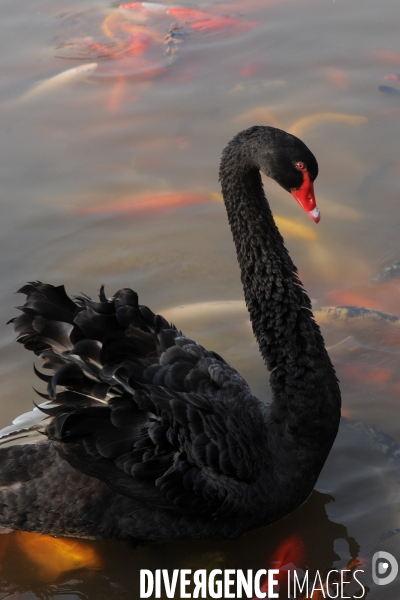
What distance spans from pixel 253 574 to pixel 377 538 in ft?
1.74

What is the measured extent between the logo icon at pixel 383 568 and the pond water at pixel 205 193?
0.03 meters

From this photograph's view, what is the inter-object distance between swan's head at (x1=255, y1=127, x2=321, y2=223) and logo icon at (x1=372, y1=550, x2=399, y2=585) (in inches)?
59.3

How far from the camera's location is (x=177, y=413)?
10.6 feet

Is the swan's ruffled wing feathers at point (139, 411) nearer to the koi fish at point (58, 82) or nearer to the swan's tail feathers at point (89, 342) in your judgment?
the swan's tail feathers at point (89, 342)

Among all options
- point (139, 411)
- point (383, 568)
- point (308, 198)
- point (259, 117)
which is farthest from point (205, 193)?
point (383, 568)

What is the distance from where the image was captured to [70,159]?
578cm

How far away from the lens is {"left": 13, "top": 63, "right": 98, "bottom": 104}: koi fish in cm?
632

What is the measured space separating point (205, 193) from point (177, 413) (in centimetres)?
246

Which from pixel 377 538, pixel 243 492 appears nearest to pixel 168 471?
pixel 243 492

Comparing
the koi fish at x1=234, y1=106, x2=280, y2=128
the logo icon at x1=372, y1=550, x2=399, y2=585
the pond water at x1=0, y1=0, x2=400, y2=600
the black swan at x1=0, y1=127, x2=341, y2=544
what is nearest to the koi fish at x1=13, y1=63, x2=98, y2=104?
the pond water at x1=0, y1=0, x2=400, y2=600

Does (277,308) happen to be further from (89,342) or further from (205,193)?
(205,193)

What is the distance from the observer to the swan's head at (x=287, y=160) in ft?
11.0

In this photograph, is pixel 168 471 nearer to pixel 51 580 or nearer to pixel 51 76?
pixel 51 580

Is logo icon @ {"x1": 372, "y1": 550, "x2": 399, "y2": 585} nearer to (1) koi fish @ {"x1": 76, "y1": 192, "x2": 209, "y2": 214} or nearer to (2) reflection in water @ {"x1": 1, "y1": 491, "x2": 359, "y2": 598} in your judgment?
(2) reflection in water @ {"x1": 1, "y1": 491, "x2": 359, "y2": 598}
